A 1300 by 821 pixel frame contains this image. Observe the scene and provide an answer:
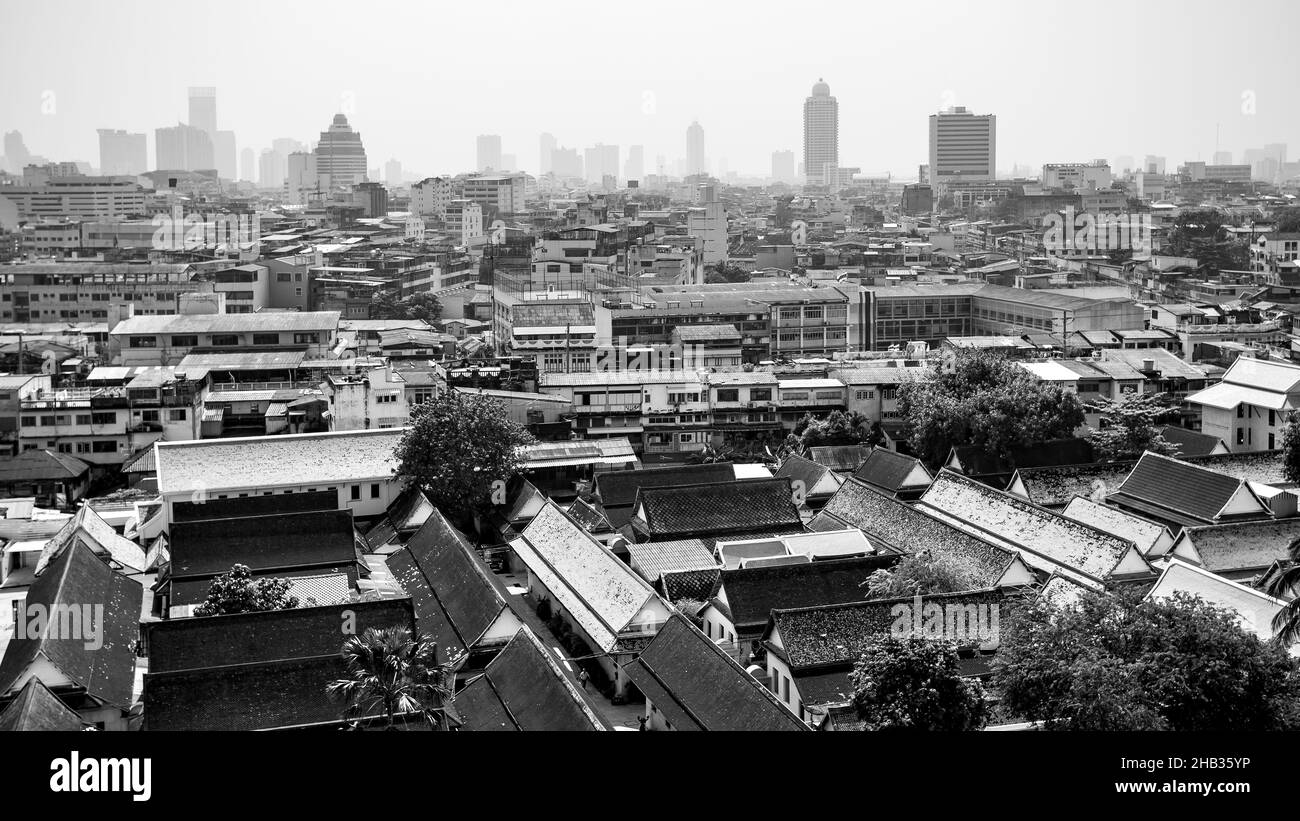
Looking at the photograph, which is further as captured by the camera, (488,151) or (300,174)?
(488,151)

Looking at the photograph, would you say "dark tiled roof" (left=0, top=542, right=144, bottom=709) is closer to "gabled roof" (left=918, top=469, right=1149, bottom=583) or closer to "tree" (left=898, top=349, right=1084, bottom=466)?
"gabled roof" (left=918, top=469, right=1149, bottom=583)

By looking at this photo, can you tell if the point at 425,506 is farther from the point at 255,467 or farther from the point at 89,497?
the point at 89,497

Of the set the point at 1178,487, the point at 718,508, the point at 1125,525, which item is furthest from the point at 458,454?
the point at 1178,487

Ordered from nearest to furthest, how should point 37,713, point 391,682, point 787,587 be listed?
point 37,713, point 391,682, point 787,587

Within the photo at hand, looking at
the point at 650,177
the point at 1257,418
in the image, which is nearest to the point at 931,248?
the point at 1257,418

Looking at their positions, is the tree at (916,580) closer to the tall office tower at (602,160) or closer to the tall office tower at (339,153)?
the tall office tower at (339,153)

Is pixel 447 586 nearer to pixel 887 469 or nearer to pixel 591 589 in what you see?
pixel 591 589
